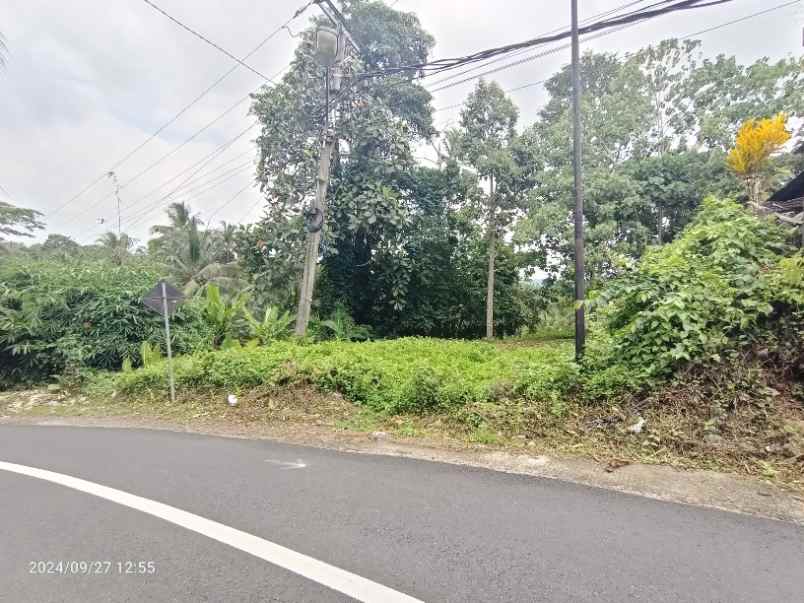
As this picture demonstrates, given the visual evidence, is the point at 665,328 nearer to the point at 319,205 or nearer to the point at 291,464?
the point at 291,464

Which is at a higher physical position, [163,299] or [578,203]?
[578,203]

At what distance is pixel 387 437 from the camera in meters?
5.14

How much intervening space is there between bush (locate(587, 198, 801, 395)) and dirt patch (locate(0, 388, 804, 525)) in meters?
1.22

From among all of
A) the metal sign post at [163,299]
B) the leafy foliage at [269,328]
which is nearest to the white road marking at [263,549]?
the metal sign post at [163,299]

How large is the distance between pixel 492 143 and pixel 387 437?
13044 millimetres

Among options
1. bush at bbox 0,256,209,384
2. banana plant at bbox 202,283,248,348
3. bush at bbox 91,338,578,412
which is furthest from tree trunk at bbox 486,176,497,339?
bush at bbox 0,256,209,384

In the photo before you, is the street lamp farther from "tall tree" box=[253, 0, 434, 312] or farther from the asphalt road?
the asphalt road

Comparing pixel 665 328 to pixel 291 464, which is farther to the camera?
pixel 665 328

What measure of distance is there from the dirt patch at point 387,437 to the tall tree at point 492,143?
11324 mm

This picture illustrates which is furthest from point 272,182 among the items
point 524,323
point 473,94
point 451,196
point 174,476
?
point 524,323

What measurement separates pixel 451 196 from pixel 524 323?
6.54 m

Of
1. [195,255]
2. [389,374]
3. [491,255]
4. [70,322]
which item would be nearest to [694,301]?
[389,374]

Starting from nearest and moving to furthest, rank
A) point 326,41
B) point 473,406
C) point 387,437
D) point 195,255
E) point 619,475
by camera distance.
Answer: point 619,475 → point 387,437 → point 473,406 → point 326,41 → point 195,255

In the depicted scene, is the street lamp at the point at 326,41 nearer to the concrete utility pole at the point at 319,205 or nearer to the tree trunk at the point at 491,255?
the concrete utility pole at the point at 319,205
